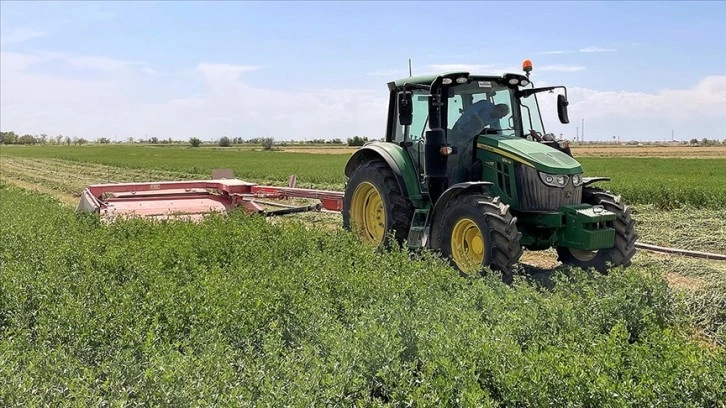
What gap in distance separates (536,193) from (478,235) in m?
0.76

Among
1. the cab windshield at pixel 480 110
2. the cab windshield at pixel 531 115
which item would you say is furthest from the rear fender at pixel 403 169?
the cab windshield at pixel 531 115

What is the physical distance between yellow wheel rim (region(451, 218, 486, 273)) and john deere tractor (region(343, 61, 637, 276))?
12 mm

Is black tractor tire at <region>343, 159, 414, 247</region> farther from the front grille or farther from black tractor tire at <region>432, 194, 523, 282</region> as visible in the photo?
the front grille

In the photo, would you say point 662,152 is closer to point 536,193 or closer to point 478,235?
point 536,193

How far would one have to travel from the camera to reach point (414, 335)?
4180mm

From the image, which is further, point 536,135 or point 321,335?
point 536,135

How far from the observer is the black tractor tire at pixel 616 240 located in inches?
267

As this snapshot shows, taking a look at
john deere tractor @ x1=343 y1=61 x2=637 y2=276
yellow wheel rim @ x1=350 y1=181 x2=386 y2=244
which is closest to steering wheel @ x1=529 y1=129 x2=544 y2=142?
john deere tractor @ x1=343 y1=61 x2=637 y2=276

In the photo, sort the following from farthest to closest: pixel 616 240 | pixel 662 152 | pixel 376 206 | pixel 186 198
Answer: pixel 662 152 → pixel 186 198 → pixel 376 206 → pixel 616 240

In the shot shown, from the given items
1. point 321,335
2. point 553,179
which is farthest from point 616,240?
point 321,335

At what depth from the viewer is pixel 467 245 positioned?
6.82m

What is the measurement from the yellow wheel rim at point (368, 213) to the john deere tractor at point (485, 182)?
168 millimetres

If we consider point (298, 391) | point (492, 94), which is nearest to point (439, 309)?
point (298, 391)

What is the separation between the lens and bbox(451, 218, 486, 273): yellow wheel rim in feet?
21.7
